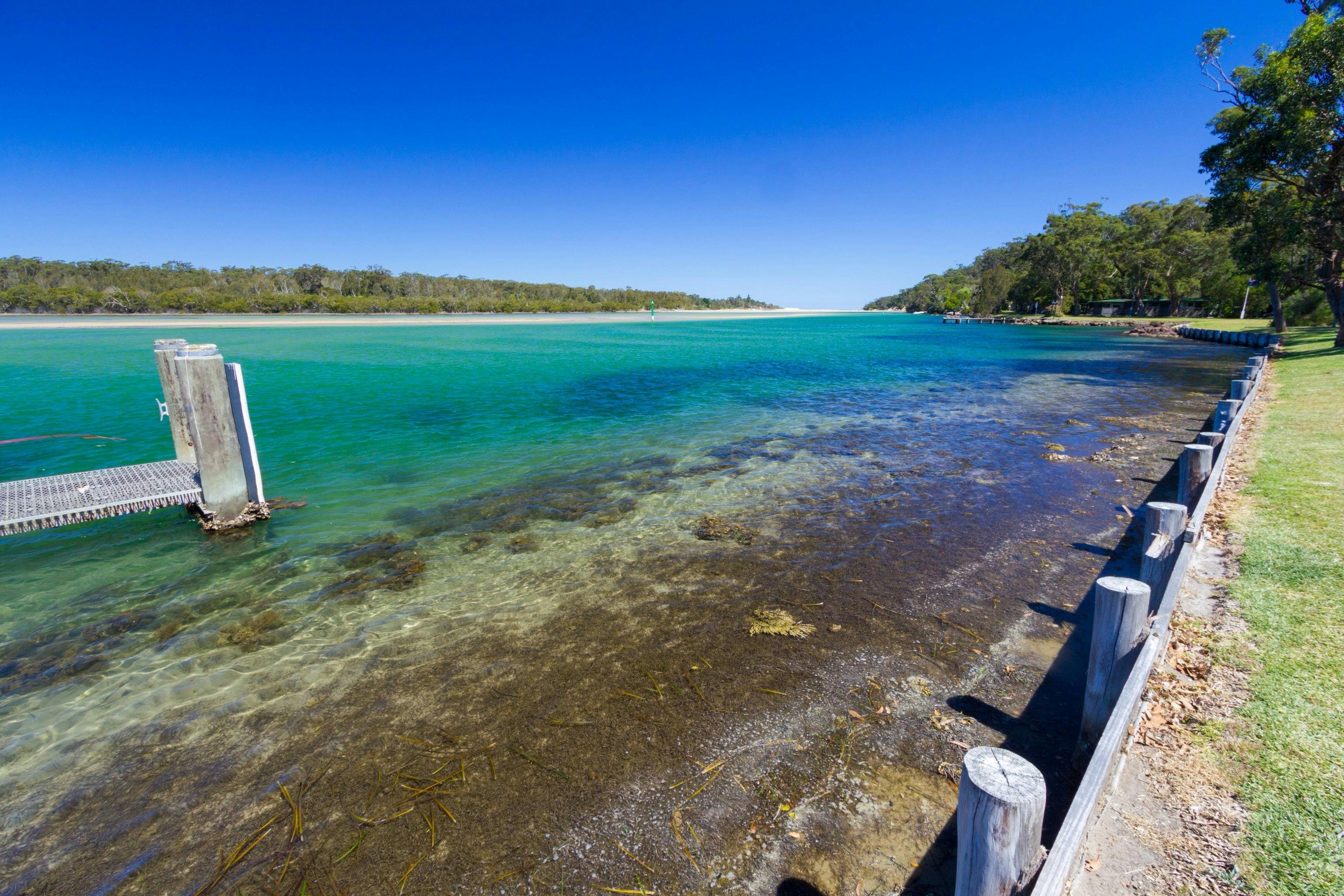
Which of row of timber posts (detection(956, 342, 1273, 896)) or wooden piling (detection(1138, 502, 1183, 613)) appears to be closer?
row of timber posts (detection(956, 342, 1273, 896))

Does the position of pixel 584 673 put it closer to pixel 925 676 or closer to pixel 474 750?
pixel 474 750

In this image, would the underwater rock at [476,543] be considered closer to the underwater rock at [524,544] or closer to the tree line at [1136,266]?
the underwater rock at [524,544]

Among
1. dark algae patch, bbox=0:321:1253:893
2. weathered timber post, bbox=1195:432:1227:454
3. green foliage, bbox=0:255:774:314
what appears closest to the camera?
dark algae patch, bbox=0:321:1253:893

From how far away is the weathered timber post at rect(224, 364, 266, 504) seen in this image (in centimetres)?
849

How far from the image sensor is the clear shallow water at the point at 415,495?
5.77 m

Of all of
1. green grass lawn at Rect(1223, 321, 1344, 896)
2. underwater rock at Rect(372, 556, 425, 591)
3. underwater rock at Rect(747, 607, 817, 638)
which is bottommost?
underwater rock at Rect(372, 556, 425, 591)

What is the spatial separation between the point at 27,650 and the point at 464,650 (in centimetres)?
477

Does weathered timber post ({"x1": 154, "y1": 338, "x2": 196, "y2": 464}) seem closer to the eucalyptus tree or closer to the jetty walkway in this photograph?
the jetty walkway

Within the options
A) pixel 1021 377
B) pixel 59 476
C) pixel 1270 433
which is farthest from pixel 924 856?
pixel 1021 377

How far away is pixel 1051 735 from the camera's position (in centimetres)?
436

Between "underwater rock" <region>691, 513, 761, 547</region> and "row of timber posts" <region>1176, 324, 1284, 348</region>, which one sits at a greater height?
"row of timber posts" <region>1176, 324, 1284, 348</region>

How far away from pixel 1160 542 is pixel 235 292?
142m

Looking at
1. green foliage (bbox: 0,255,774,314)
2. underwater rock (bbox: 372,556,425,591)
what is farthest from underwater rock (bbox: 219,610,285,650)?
green foliage (bbox: 0,255,774,314)

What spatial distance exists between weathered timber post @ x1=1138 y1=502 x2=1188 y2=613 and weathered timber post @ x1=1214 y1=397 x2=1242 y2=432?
756 cm
